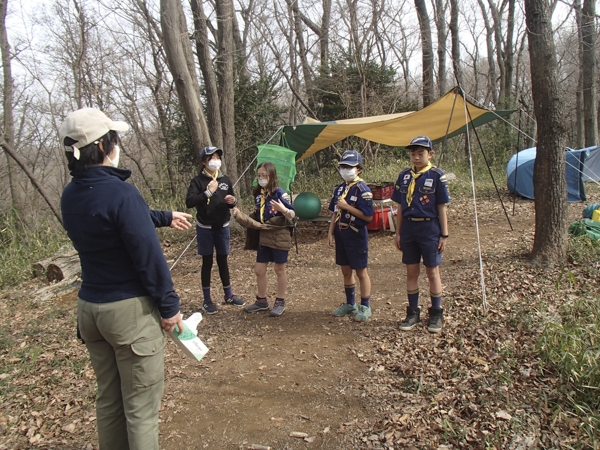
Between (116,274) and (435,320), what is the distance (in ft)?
9.20

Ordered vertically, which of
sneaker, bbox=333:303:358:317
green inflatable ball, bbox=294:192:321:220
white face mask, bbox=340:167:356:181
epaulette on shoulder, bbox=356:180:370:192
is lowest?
sneaker, bbox=333:303:358:317

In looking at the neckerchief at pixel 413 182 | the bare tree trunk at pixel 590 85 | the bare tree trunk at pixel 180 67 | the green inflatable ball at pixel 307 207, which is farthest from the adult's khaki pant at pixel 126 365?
the bare tree trunk at pixel 590 85

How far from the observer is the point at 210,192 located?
4180 millimetres

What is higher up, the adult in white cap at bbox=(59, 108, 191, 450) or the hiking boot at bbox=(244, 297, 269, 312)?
the adult in white cap at bbox=(59, 108, 191, 450)

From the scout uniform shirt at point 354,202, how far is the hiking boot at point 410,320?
3.00 ft

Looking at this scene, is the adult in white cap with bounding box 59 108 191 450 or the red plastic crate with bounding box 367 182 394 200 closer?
the adult in white cap with bounding box 59 108 191 450

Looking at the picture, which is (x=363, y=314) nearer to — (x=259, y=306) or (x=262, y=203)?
(x=259, y=306)

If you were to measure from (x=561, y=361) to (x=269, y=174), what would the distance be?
2.87 m

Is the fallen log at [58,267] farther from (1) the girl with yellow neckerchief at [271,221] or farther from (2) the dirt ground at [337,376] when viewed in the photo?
(1) the girl with yellow neckerchief at [271,221]

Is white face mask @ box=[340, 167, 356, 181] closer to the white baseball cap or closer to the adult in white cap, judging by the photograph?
the adult in white cap

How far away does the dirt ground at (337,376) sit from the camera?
254 centimetres

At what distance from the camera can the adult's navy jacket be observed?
1777 mm

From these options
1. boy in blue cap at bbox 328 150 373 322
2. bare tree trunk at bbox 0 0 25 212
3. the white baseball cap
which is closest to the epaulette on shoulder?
boy in blue cap at bbox 328 150 373 322

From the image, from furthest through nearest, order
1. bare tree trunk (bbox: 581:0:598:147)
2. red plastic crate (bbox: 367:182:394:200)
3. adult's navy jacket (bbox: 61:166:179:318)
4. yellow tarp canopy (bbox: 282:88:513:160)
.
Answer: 1. bare tree trunk (bbox: 581:0:598:147)
2. red plastic crate (bbox: 367:182:394:200)
3. yellow tarp canopy (bbox: 282:88:513:160)
4. adult's navy jacket (bbox: 61:166:179:318)
